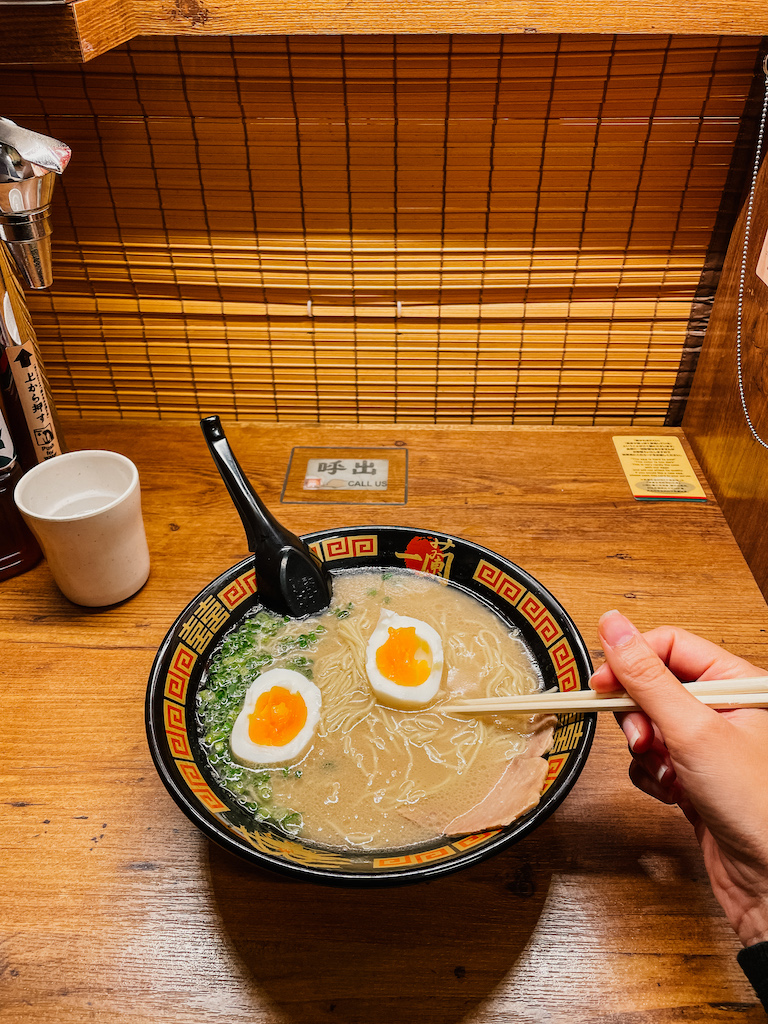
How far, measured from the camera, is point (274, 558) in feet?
4.42

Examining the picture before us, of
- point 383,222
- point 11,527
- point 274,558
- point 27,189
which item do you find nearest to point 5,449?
point 11,527

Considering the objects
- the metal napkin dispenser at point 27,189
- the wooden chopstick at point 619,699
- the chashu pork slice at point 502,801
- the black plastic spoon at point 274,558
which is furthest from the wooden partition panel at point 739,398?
the metal napkin dispenser at point 27,189

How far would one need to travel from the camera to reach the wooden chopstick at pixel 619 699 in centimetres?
98

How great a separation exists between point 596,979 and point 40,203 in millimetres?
1517

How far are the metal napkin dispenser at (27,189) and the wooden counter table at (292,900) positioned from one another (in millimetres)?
687

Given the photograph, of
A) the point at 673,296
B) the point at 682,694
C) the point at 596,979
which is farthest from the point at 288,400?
the point at 596,979

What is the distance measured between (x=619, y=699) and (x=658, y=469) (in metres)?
0.97

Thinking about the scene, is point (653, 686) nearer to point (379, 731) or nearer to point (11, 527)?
point (379, 731)

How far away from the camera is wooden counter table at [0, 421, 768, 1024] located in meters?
0.96

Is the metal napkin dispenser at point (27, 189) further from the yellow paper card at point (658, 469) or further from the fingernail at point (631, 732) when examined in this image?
the yellow paper card at point (658, 469)

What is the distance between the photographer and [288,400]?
2031 millimetres

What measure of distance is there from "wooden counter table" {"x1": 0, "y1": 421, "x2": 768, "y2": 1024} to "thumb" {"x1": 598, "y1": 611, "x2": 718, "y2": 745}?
297 mm

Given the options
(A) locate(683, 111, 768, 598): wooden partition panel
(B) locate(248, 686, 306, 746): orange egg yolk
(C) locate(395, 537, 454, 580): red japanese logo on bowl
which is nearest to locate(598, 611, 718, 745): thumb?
(C) locate(395, 537, 454, 580): red japanese logo on bowl

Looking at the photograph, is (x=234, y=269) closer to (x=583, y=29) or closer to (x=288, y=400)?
(x=288, y=400)
